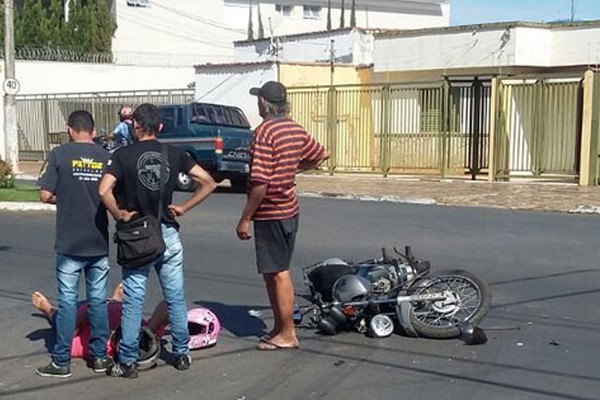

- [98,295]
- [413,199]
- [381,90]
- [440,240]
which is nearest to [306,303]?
[98,295]

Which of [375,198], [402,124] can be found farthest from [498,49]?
[375,198]

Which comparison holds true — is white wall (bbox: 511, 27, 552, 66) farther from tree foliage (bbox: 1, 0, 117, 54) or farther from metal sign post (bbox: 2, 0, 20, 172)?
tree foliage (bbox: 1, 0, 117, 54)

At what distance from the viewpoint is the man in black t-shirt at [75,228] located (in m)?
6.34

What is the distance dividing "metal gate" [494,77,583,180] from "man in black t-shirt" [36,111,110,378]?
1690cm

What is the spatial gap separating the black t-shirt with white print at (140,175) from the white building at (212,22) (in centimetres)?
3762

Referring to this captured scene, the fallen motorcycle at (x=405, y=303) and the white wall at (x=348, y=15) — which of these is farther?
the white wall at (x=348, y=15)

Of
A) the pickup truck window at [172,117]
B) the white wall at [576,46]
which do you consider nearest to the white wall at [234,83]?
the pickup truck window at [172,117]

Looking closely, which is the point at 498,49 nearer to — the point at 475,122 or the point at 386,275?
the point at 475,122

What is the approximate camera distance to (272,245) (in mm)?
6836

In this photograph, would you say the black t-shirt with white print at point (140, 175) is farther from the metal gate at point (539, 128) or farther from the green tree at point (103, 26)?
the green tree at point (103, 26)

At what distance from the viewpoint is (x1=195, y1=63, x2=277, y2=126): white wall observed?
27.8 metres

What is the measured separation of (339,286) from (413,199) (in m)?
11.6

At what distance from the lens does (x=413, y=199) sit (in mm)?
18984

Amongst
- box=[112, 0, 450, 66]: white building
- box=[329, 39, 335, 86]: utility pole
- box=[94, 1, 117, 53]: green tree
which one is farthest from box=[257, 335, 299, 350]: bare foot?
box=[94, 1, 117, 53]: green tree
